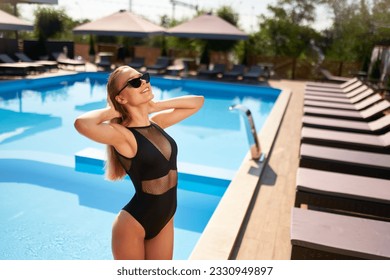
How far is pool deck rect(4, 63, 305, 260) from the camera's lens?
370 cm

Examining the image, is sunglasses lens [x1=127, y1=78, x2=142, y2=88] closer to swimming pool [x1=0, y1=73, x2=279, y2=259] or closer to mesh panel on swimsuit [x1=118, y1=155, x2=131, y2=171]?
mesh panel on swimsuit [x1=118, y1=155, x2=131, y2=171]

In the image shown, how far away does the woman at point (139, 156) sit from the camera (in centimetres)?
180

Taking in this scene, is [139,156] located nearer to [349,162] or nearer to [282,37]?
[349,162]

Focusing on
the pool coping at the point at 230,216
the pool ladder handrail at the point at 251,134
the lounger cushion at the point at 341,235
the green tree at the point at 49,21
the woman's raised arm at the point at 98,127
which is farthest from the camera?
the green tree at the point at 49,21

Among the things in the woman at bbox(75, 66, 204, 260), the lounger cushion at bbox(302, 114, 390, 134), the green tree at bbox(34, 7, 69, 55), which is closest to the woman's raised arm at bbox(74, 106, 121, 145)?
the woman at bbox(75, 66, 204, 260)

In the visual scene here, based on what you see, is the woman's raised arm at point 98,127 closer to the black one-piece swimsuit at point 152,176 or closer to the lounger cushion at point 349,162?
the black one-piece swimsuit at point 152,176

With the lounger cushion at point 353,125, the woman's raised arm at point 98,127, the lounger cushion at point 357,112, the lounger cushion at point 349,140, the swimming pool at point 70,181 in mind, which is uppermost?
the woman's raised arm at point 98,127

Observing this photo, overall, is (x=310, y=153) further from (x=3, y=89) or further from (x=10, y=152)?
(x=3, y=89)

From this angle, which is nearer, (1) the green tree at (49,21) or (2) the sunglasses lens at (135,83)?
(2) the sunglasses lens at (135,83)

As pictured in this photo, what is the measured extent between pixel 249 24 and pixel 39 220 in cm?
2034

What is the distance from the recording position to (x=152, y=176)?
6.25 ft

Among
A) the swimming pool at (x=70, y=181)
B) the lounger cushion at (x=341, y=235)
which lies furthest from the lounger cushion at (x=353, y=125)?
the lounger cushion at (x=341, y=235)
